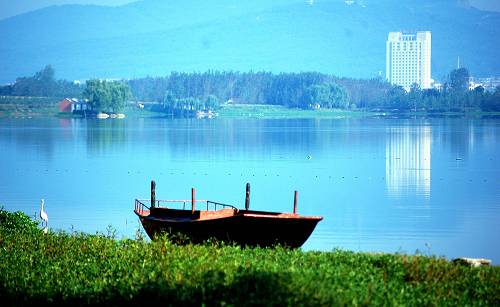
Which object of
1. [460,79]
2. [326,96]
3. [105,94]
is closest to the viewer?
[105,94]

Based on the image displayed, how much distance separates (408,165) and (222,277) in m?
33.2

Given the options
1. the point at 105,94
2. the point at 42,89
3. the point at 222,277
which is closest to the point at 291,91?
the point at 42,89

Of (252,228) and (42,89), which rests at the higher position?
(42,89)

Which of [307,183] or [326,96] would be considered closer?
[307,183]

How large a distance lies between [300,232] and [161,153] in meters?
35.2

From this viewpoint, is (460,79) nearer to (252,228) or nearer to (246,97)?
(246,97)

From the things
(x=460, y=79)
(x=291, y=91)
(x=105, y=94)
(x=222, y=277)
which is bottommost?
(x=222, y=277)

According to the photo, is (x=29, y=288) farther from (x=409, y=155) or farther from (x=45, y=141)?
(x=45, y=141)

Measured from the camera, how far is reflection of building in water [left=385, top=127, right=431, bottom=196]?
32906mm

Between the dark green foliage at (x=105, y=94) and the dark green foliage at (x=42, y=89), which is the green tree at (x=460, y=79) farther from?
the dark green foliage at (x=105, y=94)

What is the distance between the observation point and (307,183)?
33906 mm

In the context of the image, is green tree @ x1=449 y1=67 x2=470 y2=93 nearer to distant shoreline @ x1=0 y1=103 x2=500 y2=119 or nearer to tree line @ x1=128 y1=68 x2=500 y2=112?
tree line @ x1=128 y1=68 x2=500 y2=112

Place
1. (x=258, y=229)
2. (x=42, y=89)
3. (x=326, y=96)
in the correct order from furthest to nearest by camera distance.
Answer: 1. (x=326, y=96)
2. (x=42, y=89)
3. (x=258, y=229)

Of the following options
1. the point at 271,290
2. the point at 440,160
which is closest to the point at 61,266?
the point at 271,290
